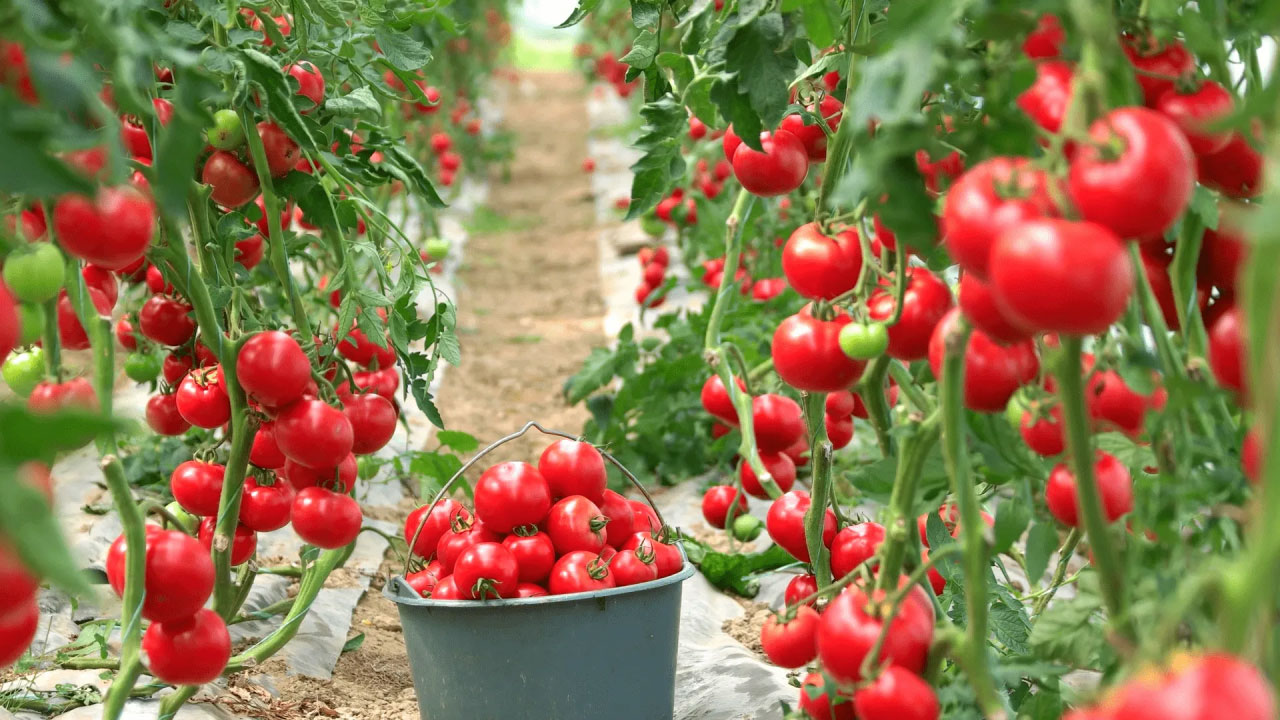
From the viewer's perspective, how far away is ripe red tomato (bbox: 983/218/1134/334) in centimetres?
70

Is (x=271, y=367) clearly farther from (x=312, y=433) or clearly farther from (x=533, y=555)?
(x=533, y=555)

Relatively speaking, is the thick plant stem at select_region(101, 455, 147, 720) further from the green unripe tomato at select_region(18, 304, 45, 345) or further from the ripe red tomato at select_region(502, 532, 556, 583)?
the ripe red tomato at select_region(502, 532, 556, 583)

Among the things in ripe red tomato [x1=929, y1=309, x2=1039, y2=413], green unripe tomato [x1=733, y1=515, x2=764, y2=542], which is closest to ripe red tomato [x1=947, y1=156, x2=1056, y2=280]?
ripe red tomato [x1=929, y1=309, x2=1039, y2=413]

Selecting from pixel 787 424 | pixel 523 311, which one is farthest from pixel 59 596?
pixel 523 311

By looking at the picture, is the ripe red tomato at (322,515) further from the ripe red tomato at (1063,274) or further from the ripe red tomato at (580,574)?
the ripe red tomato at (1063,274)

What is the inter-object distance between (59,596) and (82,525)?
38 centimetres

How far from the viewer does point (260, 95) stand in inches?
61.7

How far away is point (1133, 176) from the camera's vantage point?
0.72 metres

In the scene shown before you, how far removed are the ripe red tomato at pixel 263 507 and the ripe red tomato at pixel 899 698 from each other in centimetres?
102

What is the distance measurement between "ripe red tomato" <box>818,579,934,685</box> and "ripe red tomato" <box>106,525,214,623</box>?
27.4 inches

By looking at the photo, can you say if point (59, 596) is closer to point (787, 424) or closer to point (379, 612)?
point (379, 612)

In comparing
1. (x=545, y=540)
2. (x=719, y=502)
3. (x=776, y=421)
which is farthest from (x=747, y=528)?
(x=545, y=540)

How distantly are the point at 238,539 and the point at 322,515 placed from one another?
7.3 inches

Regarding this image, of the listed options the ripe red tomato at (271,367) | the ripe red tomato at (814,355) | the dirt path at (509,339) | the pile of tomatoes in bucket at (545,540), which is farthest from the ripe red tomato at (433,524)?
the ripe red tomato at (814,355)
